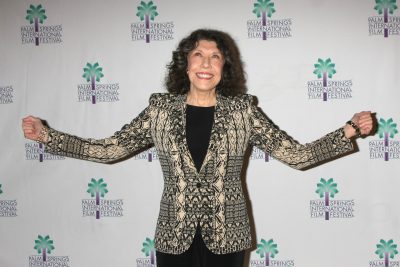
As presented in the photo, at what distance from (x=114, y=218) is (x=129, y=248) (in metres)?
0.22

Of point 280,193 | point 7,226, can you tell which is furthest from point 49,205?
point 280,193

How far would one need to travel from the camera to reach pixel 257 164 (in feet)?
9.04

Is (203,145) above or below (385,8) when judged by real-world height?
below

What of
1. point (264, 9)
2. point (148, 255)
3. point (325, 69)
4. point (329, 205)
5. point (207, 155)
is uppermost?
point (264, 9)

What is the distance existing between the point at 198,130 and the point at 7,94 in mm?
1592

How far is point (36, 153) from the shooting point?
2.87m

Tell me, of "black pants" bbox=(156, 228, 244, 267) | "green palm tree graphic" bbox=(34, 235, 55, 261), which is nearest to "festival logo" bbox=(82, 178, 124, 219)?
"green palm tree graphic" bbox=(34, 235, 55, 261)

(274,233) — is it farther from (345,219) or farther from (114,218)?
(114,218)


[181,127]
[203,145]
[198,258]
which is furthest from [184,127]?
[198,258]

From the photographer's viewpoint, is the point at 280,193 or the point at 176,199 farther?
the point at 280,193

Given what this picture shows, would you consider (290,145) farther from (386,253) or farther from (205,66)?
(386,253)

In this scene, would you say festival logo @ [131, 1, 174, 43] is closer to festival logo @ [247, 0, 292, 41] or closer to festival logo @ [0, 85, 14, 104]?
festival logo @ [247, 0, 292, 41]

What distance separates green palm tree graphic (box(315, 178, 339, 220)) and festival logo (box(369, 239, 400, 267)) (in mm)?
407

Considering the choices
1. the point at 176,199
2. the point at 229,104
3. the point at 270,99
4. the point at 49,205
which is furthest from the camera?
the point at 49,205
